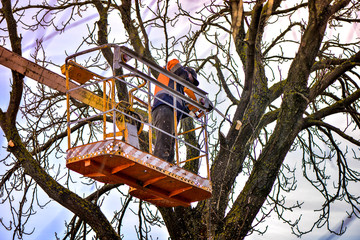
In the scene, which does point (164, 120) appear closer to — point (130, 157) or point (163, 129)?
point (163, 129)

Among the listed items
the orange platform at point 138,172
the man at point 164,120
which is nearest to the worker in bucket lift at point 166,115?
the man at point 164,120

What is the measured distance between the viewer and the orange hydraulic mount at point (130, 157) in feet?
18.6

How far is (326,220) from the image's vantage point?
8734 mm

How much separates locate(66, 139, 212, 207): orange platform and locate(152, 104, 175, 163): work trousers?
0.44 m

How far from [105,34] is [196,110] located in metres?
2.46

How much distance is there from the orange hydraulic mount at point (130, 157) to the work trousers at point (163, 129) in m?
0.27

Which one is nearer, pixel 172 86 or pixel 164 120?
pixel 164 120

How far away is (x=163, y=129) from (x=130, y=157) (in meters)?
1.27

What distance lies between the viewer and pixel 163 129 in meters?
6.85

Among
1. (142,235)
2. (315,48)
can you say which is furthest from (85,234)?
(315,48)

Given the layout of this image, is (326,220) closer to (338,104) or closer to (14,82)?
(338,104)

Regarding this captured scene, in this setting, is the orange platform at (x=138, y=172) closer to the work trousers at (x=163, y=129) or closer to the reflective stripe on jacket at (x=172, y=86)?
the work trousers at (x=163, y=129)

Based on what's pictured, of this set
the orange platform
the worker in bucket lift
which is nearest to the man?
the worker in bucket lift

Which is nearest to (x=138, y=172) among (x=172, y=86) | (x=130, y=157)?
(x=130, y=157)
